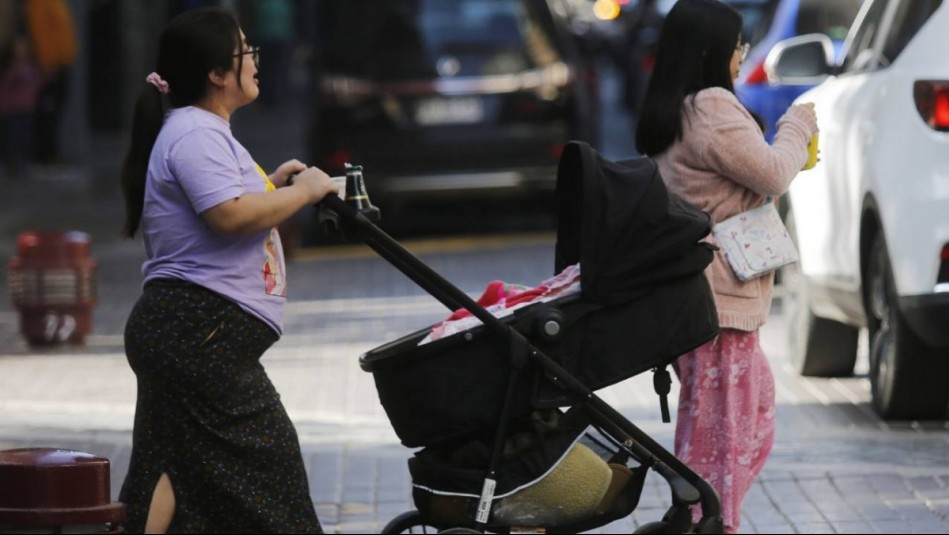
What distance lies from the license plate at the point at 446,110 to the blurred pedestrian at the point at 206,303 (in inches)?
385

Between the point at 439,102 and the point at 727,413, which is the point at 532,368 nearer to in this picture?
the point at 727,413

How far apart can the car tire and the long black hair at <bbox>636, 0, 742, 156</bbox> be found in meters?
2.36

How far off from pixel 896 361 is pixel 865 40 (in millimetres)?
1624

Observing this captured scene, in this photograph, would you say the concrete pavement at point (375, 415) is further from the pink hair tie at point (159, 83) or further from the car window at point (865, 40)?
the pink hair tie at point (159, 83)

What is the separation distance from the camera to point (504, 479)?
5.15 metres

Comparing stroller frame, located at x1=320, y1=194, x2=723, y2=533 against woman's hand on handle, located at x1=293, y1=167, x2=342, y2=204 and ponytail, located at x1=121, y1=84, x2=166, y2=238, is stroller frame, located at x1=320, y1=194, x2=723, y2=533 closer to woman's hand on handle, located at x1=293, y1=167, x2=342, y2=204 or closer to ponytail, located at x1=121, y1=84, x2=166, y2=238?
woman's hand on handle, located at x1=293, y1=167, x2=342, y2=204

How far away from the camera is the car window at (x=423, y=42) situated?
1512cm

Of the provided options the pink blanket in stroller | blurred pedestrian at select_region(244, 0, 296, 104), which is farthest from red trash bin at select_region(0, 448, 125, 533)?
blurred pedestrian at select_region(244, 0, 296, 104)

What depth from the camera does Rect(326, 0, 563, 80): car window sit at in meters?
15.1

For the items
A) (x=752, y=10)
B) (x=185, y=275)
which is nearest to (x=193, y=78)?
(x=185, y=275)

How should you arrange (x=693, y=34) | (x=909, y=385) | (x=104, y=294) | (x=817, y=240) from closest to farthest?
(x=693, y=34) < (x=909, y=385) < (x=817, y=240) < (x=104, y=294)

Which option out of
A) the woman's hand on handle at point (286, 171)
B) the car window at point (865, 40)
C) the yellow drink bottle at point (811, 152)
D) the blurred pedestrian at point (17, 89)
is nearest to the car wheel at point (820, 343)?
the car window at point (865, 40)

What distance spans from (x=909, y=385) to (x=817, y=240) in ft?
3.99

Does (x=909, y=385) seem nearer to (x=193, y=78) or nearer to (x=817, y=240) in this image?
(x=817, y=240)
